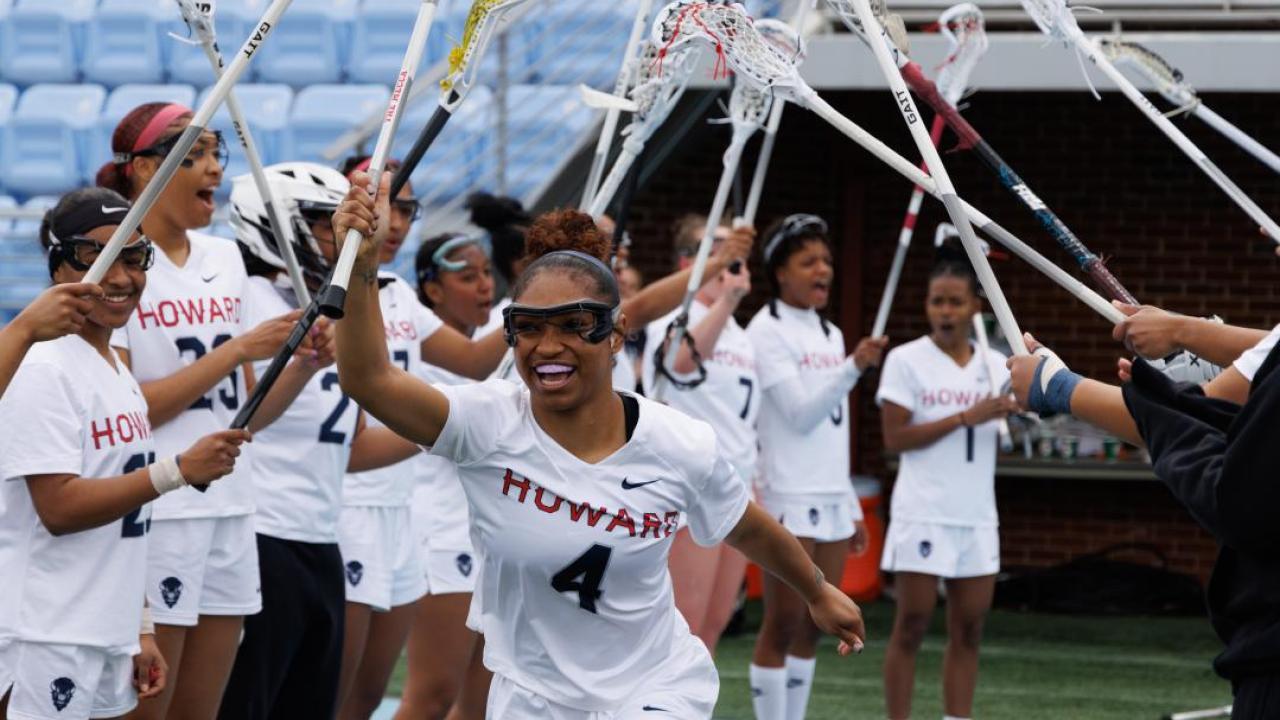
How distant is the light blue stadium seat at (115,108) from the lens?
41.2ft

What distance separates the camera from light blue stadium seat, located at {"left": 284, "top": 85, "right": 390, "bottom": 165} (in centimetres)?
1219

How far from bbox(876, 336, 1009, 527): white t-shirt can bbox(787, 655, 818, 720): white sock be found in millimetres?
724

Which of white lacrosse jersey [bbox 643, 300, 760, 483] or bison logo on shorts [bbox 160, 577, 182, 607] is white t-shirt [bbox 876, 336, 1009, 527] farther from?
bison logo on shorts [bbox 160, 577, 182, 607]

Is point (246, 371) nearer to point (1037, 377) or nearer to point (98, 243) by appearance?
point (98, 243)

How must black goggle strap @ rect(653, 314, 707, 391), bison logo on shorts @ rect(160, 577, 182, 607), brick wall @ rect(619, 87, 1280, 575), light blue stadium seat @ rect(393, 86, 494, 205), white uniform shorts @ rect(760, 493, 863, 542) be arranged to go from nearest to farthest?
bison logo on shorts @ rect(160, 577, 182, 607), black goggle strap @ rect(653, 314, 707, 391), white uniform shorts @ rect(760, 493, 863, 542), light blue stadium seat @ rect(393, 86, 494, 205), brick wall @ rect(619, 87, 1280, 575)

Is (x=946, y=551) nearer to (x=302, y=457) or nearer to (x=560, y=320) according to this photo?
(x=302, y=457)

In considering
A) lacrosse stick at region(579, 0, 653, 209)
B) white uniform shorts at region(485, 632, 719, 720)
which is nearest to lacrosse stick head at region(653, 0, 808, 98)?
lacrosse stick at region(579, 0, 653, 209)

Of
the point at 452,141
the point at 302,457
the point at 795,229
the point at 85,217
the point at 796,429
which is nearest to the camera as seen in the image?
the point at 85,217

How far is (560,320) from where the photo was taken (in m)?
3.82

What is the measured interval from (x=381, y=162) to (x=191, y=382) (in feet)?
4.39

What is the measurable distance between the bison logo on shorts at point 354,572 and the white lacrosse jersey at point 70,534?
4.34 feet

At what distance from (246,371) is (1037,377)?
2.33m

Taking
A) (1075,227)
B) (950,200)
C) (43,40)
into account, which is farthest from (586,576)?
(43,40)

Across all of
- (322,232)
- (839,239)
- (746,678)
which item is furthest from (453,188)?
(322,232)
